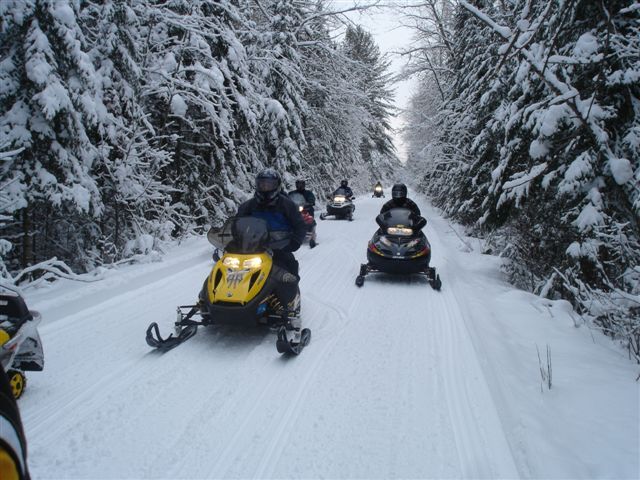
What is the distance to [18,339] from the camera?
308 centimetres

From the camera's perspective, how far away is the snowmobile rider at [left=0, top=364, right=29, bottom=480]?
960mm

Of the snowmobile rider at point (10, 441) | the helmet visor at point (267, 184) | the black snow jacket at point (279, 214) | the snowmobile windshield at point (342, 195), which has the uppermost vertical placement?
the helmet visor at point (267, 184)

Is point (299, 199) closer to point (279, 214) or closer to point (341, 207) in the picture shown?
point (341, 207)

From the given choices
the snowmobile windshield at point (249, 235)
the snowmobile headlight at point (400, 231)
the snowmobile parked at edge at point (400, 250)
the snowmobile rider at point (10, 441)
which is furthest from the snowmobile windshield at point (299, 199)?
the snowmobile rider at point (10, 441)

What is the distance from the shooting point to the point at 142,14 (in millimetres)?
10086

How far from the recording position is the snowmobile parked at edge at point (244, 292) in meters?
4.59

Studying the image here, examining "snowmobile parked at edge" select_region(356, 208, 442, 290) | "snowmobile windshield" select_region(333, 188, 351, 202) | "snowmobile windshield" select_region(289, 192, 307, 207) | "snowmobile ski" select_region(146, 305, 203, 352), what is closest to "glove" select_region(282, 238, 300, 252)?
"snowmobile ski" select_region(146, 305, 203, 352)

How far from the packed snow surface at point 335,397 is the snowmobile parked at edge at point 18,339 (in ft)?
1.09

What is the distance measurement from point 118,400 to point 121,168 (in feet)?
21.8

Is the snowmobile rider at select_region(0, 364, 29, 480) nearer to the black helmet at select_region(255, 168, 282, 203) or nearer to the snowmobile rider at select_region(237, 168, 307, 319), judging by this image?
the snowmobile rider at select_region(237, 168, 307, 319)

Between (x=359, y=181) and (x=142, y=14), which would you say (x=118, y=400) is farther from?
(x=359, y=181)

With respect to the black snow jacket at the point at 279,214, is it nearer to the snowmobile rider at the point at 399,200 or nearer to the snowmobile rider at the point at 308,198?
the snowmobile rider at the point at 399,200

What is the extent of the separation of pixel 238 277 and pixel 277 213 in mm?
1377

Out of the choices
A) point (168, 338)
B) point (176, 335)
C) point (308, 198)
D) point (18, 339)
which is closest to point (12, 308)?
point (18, 339)
